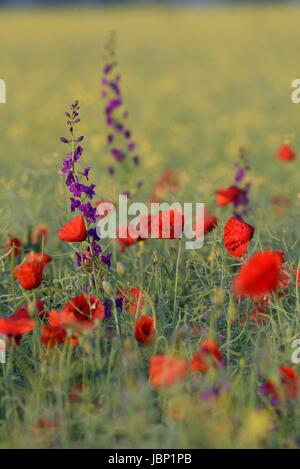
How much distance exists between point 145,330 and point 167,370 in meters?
0.34

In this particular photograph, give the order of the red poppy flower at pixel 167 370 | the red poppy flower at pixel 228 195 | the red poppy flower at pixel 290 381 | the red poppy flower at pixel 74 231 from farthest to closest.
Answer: the red poppy flower at pixel 228 195 < the red poppy flower at pixel 74 231 < the red poppy flower at pixel 290 381 < the red poppy flower at pixel 167 370

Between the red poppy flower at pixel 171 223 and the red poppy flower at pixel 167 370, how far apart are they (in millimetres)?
554

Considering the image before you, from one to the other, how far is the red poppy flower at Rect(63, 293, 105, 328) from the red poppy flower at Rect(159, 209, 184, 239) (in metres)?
0.30

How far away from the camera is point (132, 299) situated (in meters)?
2.49

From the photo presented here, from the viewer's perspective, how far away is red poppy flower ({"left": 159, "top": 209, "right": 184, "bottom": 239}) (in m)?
2.35

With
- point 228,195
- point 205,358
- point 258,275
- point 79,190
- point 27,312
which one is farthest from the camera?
point 228,195

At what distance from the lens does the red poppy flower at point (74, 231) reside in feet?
7.51

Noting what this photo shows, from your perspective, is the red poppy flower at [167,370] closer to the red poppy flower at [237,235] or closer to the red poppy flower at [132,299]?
the red poppy flower at [132,299]

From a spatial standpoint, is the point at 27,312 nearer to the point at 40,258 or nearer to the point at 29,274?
the point at 29,274

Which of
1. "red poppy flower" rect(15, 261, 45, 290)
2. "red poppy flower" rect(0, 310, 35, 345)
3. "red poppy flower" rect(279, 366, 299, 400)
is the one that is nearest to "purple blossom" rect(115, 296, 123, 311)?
"red poppy flower" rect(15, 261, 45, 290)

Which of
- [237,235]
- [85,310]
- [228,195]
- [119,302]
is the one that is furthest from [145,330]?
[228,195]

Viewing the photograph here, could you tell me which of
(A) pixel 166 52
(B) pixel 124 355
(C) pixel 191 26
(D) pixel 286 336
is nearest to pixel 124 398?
(B) pixel 124 355

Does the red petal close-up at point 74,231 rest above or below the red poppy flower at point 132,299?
above

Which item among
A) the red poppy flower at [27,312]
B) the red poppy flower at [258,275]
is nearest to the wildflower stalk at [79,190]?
the red poppy flower at [27,312]
